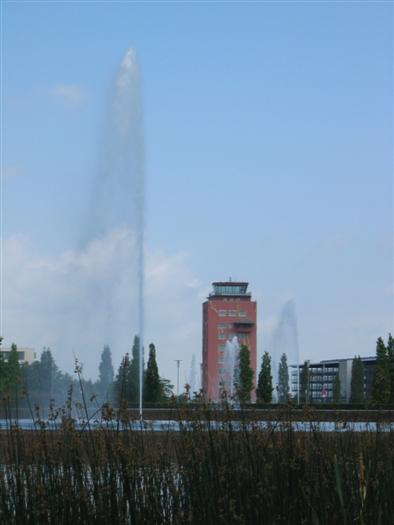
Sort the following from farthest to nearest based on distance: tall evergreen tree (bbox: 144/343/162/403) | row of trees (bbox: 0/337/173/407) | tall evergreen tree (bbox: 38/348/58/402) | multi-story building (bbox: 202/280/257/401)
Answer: multi-story building (bbox: 202/280/257/401), tall evergreen tree (bbox: 144/343/162/403), tall evergreen tree (bbox: 38/348/58/402), row of trees (bbox: 0/337/173/407)

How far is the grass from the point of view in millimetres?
5078

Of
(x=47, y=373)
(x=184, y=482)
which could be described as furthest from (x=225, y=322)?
(x=184, y=482)

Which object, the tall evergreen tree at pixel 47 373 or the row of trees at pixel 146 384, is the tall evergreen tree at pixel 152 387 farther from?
the tall evergreen tree at pixel 47 373

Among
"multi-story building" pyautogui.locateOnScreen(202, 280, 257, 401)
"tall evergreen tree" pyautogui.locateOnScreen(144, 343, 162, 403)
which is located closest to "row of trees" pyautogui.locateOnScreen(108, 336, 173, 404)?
"tall evergreen tree" pyautogui.locateOnScreen(144, 343, 162, 403)

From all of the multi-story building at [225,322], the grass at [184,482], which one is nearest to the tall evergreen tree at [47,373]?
the grass at [184,482]

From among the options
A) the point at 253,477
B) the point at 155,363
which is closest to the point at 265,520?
the point at 253,477

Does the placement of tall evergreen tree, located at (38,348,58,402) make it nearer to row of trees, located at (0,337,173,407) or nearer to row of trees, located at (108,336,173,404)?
row of trees, located at (0,337,173,407)

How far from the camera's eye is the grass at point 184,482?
5078 millimetres

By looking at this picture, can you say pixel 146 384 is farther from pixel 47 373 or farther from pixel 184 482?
pixel 184 482

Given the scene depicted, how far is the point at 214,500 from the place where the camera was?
5.10 meters

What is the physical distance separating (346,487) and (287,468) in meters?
0.36

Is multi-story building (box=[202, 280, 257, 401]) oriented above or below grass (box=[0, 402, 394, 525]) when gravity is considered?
above

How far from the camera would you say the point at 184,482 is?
17.3 ft

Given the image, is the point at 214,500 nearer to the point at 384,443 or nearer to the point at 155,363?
the point at 384,443
